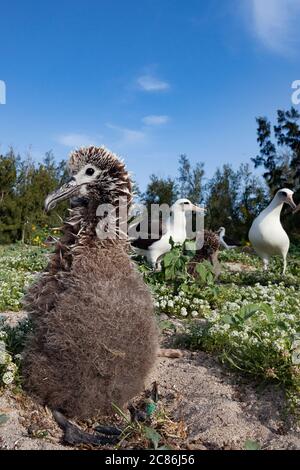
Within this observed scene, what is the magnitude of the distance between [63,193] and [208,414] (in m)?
1.41

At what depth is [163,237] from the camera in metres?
7.89

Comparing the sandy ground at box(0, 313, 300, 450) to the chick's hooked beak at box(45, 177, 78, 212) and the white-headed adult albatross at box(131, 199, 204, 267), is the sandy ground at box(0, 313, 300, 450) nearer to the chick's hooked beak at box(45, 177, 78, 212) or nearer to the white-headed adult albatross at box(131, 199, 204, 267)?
the chick's hooked beak at box(45, 177, 78, 212)

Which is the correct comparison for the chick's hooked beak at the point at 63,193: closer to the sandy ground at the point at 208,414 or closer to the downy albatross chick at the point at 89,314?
the downy albatross chick at the point at 89,314

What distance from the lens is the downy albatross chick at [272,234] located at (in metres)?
8.52

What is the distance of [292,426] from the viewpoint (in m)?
2.48

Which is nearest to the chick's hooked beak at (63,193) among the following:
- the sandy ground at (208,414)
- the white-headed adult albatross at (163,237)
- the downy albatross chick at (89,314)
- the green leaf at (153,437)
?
the downy albatross chick at (89,314)

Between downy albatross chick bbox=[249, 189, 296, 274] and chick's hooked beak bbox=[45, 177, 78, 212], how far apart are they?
6.41 m

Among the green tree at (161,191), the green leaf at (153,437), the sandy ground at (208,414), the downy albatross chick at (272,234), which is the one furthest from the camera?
the green tree at (161,191)

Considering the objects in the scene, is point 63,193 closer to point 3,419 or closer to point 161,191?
point 3,419

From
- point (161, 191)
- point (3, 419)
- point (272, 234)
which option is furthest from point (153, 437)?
point (161, 191)

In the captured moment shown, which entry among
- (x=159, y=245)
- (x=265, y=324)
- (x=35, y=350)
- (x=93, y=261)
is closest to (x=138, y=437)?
(x=35, y=350)

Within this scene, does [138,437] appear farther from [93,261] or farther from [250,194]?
[250,194]

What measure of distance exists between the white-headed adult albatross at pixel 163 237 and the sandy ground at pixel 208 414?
4504 mm
